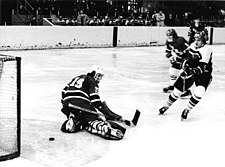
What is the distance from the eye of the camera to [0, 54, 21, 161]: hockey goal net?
3805 millimetres

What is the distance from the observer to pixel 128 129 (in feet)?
16.1

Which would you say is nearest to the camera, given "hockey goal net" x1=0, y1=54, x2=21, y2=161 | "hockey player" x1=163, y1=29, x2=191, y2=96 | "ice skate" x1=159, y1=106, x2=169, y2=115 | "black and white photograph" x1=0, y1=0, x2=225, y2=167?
"hockey goal net" x1=0, y1=54, x2=21, y2=161

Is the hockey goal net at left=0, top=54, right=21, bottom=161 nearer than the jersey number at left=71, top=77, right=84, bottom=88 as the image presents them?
Yes

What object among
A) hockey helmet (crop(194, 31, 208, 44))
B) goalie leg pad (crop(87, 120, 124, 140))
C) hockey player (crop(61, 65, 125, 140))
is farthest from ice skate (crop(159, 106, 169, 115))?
goalie leg pad (crop(87, 120, 124, 140))

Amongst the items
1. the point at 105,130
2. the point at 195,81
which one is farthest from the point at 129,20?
the point at 105,130

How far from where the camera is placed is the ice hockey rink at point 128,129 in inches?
152

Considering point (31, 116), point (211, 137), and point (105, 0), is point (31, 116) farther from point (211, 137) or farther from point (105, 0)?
point (105, 0)

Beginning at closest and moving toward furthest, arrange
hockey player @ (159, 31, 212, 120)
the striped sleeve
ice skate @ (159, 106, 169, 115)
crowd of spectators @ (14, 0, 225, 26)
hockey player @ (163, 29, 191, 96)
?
1. the striped sleeve
2. hockey player @ (159, 31, 212, 120)
3. ice skate @ (159, 106, 169, 115)
4. hockey player @ (163, 29, 191, 96)
5. crowd of spectators @ (14, 0, 225, 26)

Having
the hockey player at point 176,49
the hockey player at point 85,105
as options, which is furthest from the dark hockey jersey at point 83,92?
the hockey player at point 176,49

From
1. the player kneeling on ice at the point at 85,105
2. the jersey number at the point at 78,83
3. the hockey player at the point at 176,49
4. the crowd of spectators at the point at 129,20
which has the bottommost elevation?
the player kneeling on ice at the point at 85,105

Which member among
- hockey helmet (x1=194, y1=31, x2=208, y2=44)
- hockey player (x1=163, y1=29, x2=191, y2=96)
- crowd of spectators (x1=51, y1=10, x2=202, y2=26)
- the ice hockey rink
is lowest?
the ice hockey rink

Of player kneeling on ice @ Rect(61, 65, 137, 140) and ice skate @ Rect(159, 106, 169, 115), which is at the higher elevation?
player kneeling on ice @ Rect(61, 65, 137, 140)

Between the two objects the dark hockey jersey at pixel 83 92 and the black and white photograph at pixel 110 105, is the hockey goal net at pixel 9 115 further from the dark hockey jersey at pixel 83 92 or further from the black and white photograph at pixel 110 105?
the dark hockey jersey at pixel 83 92

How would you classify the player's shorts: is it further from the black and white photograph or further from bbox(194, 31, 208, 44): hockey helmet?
bbox(194, 31, 208, 44): hockey helmet
